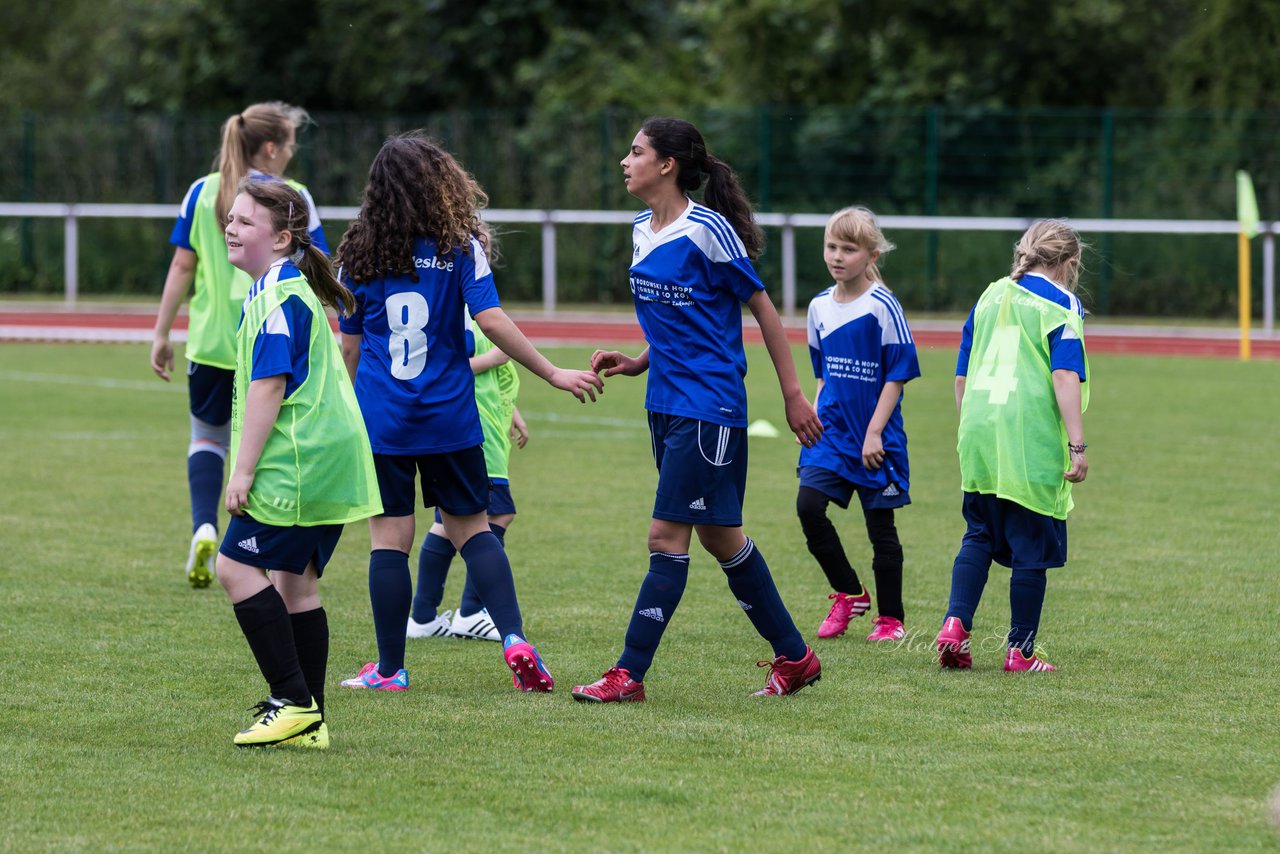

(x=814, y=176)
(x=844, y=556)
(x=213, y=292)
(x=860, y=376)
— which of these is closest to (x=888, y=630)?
(x=844, y=556)

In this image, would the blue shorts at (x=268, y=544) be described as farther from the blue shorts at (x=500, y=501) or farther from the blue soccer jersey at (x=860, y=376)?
the blue soccer jersey at (x=860, y=376)

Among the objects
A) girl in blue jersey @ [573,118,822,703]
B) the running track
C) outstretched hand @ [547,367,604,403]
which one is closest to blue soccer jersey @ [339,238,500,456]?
outstretched hand @ [547,367,604,403]

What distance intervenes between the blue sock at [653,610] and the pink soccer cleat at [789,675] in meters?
0.36

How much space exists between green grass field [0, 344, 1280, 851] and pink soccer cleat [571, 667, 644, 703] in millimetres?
78

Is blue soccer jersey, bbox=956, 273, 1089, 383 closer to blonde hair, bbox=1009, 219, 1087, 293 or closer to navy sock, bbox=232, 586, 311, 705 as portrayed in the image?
blonde hair, bbox=1009, 219, 1087, 293

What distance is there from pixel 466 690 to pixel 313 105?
93.1ft

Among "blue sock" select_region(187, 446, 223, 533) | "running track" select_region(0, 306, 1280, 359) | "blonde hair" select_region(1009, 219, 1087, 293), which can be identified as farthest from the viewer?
"running track" select_region(0, 306, 1280, 359)

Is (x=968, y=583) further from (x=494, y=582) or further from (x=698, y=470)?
(x=494, y=582)

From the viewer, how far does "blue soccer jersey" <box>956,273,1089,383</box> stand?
5.72 m

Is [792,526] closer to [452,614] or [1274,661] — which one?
[452,614]

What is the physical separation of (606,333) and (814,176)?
513cm

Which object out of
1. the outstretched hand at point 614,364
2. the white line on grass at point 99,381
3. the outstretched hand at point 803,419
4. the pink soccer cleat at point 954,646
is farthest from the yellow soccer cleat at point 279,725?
the white line on grass at point 99,381

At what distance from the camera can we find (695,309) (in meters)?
5.27

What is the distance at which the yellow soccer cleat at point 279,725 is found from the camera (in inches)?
184
